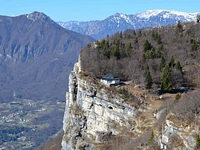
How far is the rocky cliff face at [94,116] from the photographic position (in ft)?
164

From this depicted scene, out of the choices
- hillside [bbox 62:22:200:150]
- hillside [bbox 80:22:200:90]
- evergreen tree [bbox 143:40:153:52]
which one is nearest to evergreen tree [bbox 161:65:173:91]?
hillside [bbox 62:22:200:150]

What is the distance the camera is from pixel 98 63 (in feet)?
208

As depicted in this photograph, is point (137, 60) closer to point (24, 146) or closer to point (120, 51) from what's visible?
point (120, 51)

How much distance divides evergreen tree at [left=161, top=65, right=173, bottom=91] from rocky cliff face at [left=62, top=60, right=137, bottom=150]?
700cm

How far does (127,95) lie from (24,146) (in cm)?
13212

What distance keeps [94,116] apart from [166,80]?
11.3m

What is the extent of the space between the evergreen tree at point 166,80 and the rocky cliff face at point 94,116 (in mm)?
6996

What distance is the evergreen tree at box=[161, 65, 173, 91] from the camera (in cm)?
5369

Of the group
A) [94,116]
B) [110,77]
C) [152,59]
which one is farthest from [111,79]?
[152,59]

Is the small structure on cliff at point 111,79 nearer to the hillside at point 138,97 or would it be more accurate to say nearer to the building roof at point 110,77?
the building roof at point 110,77

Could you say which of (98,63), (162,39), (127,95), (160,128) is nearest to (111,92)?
(127,95)

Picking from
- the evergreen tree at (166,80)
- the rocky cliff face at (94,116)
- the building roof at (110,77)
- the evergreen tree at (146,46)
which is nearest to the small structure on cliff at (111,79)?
the building roof at (110,77)

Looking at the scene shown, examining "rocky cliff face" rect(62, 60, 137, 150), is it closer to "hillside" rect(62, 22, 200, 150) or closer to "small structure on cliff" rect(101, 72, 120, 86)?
"hillside" rect(62, 22, 200, 150)

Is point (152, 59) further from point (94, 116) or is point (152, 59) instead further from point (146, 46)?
point (94, 116)
